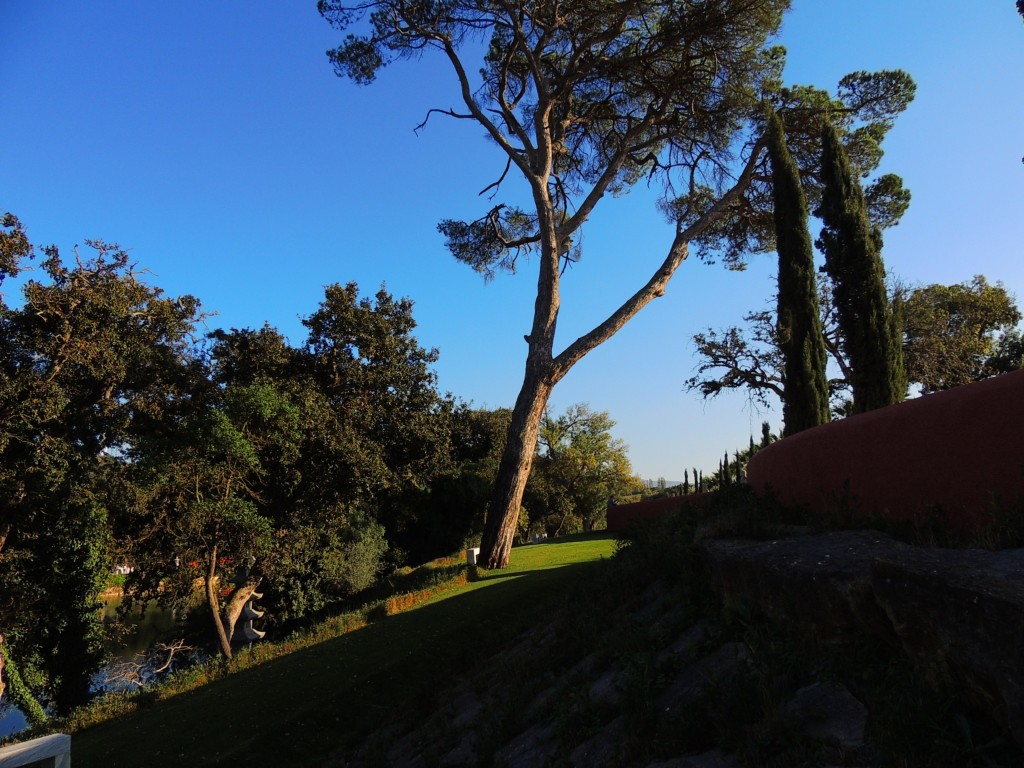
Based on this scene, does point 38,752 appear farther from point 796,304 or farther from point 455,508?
point 455,508

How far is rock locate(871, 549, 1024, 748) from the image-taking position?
7.44 feet

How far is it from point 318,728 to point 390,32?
15.7 meters

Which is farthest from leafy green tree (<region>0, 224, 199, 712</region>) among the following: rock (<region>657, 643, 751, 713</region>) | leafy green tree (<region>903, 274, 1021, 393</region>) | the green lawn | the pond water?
leafy green tree (<region>903, 274, 1021, 393</region>)

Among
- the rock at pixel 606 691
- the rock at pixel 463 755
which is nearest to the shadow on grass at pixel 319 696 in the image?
the rock at pixel 463 755

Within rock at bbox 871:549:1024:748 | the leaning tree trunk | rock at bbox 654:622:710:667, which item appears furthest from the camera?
the leaning tree trunk

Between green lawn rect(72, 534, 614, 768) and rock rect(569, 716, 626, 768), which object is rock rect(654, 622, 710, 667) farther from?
green lawn rect(72, 534, 614, 768)

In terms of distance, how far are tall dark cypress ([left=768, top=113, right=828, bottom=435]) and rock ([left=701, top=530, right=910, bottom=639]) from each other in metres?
9.65

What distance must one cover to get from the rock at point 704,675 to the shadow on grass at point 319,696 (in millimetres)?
3704

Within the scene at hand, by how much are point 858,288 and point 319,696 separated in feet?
45.0

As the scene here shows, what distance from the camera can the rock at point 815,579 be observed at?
127 inches

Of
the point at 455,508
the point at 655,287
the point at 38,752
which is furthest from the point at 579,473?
the point at 38,752

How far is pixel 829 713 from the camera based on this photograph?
9.48ft

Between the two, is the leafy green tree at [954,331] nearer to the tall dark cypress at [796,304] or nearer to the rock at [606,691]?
the tall dark cypress at [796,304]

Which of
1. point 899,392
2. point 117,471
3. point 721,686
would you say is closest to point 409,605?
point 117,471
